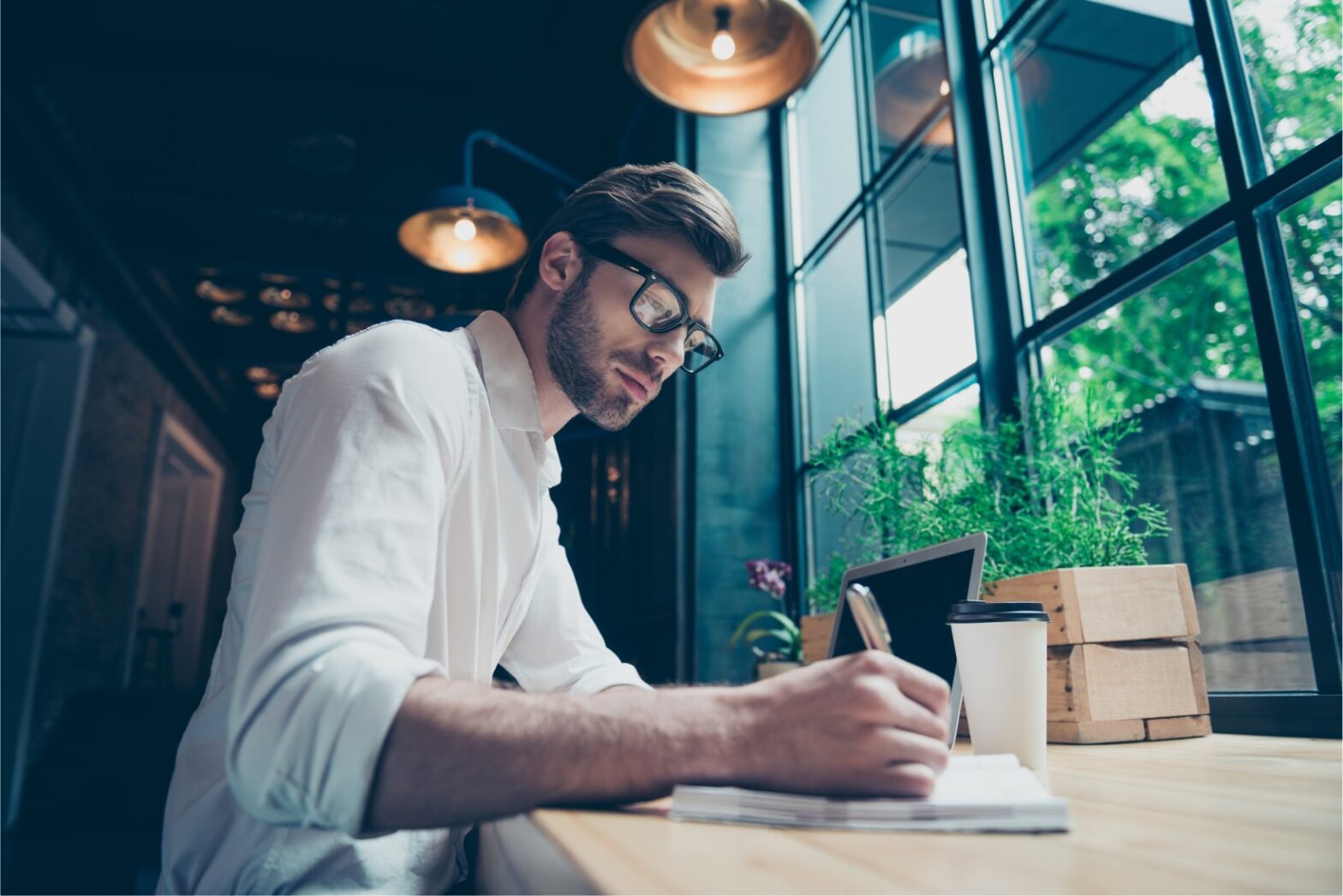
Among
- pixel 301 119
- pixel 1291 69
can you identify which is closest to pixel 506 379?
pixel 1291 69

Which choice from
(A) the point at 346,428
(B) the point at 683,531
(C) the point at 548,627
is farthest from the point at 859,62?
(A) the point at 346,428

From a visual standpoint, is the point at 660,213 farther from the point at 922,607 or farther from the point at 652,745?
the point at 652,745

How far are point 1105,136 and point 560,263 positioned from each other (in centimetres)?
176

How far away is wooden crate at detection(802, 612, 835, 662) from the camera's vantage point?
2.38m

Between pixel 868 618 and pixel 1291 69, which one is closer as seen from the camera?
pixel 868 618

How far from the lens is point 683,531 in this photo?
412 centimetres

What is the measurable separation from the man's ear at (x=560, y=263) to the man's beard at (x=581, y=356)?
0.02 m

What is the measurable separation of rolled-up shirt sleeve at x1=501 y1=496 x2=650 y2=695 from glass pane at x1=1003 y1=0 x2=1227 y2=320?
1651 millimetres

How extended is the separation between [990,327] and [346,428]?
2233 mm

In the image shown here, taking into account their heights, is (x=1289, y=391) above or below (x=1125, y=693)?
above

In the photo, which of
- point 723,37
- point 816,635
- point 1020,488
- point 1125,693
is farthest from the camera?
point 816,635

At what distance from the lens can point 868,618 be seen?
0.75 metres

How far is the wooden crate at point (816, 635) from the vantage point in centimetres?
238

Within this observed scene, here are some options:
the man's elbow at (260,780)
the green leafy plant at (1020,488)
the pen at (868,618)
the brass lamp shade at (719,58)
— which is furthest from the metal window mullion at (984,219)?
the man's elbow at (260,780)
